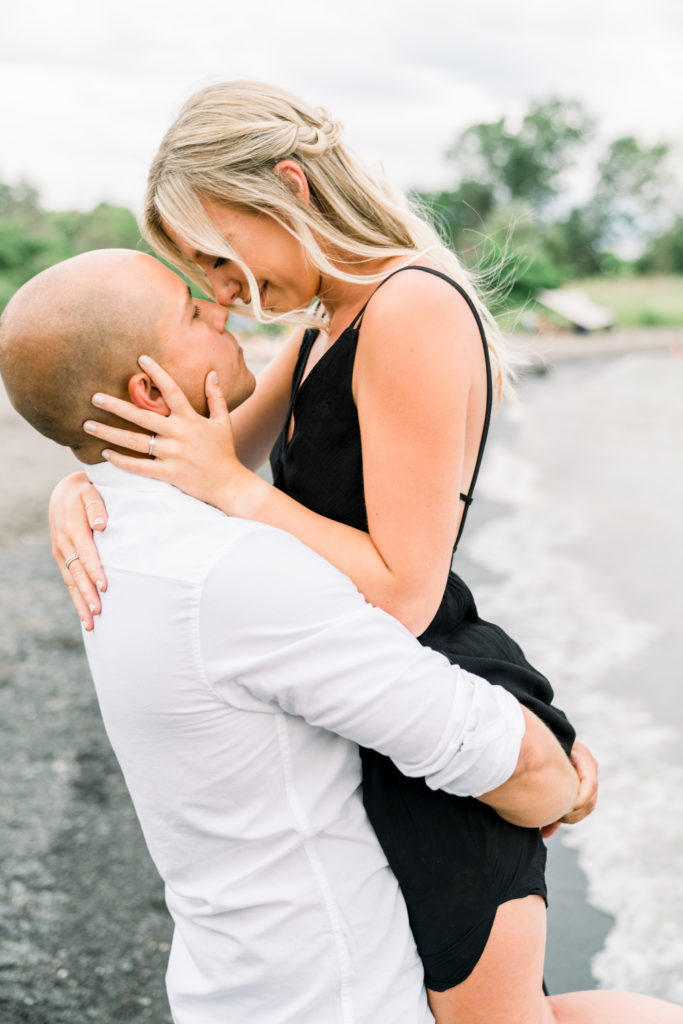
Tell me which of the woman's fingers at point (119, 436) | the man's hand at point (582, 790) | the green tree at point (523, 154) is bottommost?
the green tree at point (523, 154)

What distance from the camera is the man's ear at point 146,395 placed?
1.53 m

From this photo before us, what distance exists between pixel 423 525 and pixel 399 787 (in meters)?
0.46

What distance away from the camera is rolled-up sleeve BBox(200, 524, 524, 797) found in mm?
1315

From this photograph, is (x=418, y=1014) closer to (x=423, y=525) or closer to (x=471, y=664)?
(x=471, y=664)

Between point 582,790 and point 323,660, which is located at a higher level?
point 323,660

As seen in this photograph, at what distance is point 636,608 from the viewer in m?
6.10

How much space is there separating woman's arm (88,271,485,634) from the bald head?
0.07 meters

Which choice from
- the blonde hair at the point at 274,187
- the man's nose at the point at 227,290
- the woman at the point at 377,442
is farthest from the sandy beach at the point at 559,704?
the man's nose at the point at 227,290

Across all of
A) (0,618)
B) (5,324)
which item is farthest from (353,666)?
(0,618)

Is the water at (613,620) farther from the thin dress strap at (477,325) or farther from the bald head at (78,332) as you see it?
the bald head at (78,332)

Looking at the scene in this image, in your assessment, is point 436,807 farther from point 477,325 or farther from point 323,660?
point 477,325

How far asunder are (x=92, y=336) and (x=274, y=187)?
521mm

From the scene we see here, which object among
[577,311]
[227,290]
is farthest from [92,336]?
[577,311]

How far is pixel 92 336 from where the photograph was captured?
148cm
